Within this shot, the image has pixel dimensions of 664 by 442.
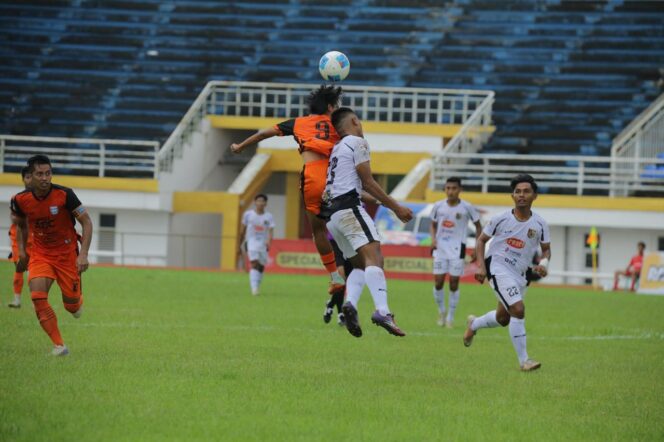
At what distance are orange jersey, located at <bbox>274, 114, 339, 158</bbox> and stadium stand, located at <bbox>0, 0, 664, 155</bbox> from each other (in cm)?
2971

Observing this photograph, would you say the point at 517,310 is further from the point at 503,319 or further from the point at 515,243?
the point at 515,243

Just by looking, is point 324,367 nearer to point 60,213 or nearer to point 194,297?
point 60,213

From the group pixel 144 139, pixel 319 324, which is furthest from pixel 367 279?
pixel 144 139

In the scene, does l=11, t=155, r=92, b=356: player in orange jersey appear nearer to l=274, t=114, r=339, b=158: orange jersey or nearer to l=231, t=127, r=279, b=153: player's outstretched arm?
l=231, t=127, r=279, b=153: player's outstretched arm

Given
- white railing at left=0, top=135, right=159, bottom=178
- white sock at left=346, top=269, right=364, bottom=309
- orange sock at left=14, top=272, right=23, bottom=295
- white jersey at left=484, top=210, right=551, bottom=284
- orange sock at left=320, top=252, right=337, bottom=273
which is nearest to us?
white sock at left=346, top=269, right=364, bottom=309

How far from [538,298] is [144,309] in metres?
11.9

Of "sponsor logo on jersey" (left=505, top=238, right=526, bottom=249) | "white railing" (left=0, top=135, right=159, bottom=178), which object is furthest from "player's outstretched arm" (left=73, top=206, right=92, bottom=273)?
"white railing" (left=0, top=135, right=159, bottom=178)

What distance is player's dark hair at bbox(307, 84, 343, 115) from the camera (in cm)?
1262

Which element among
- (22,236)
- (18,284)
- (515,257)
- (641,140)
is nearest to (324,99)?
(515,257)

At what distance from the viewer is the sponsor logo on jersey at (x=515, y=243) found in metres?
12.9

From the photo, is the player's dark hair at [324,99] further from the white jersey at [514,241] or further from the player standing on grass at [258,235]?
the player standing on grass at [258,235]

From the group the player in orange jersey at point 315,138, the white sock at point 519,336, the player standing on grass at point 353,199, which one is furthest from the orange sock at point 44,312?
the white sock at point 519,336

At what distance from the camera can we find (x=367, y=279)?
11633 millimetres

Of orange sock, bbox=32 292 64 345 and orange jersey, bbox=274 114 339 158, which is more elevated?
orange jersey, bbox=274 114 339 158
